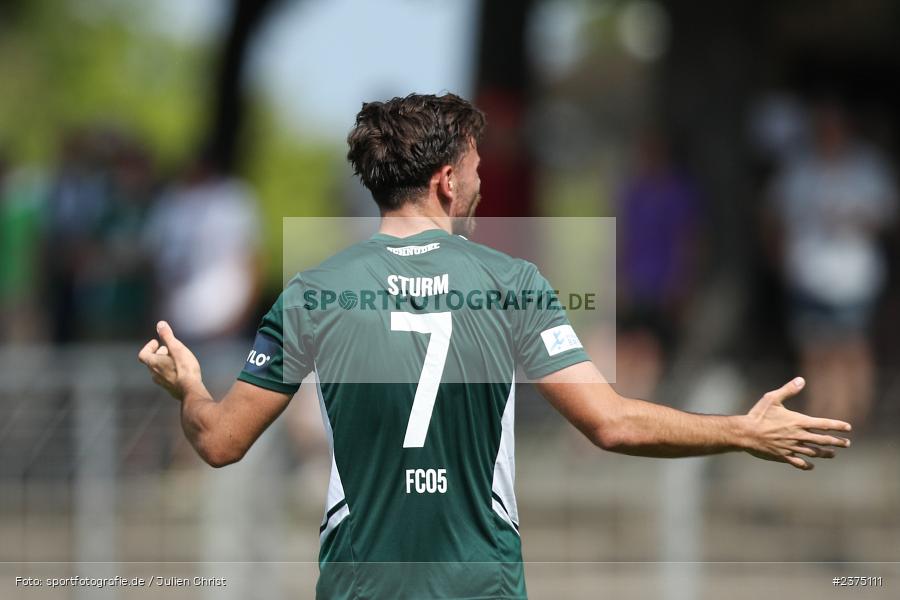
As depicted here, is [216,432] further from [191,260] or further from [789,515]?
[191,260]

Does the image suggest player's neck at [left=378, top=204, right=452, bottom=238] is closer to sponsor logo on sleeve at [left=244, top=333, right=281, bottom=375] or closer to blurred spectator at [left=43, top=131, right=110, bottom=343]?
sponsor logo on sleeve at [left=244, top=333, right=281, bottom=375]

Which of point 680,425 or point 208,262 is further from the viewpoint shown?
point 208,262

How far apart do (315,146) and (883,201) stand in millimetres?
78957

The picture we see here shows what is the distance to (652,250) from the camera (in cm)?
989

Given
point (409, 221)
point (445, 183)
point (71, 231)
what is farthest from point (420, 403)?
point (71, 231)

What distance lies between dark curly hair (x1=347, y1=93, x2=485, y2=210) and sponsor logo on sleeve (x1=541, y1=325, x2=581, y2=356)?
1.86 ft

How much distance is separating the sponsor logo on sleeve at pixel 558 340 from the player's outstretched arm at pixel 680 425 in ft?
0.20

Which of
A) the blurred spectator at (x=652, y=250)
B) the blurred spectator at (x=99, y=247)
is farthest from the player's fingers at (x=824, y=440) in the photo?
the blurred spectator at (x=99, y=247)

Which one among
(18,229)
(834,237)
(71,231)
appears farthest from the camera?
(18,229)

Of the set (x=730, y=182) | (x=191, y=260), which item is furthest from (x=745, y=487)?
(x=191, y=260)

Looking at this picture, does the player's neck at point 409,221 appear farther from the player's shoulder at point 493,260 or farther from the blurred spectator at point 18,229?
the blurred spectator at point 18,229

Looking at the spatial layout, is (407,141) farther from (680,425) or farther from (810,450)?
(810,450)

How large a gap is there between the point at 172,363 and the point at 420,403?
90cm

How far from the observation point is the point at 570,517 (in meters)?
7.32
